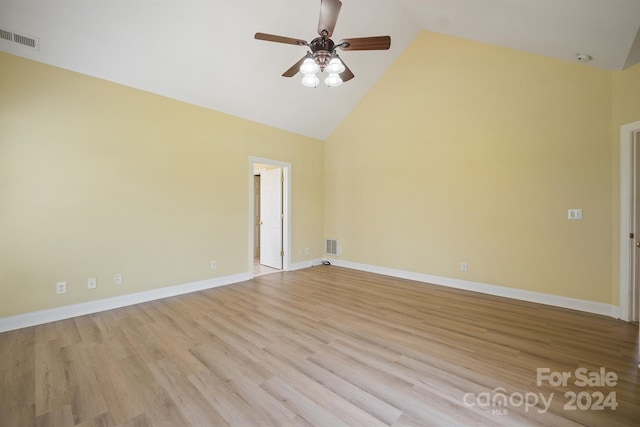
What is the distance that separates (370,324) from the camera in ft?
9.63

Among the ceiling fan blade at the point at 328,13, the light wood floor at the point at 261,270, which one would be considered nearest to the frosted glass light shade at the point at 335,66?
the ceiling fan blade at the point at 328,13

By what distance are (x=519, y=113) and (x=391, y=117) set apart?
6.83ft

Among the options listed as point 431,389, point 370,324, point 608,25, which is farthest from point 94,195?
point 608,25

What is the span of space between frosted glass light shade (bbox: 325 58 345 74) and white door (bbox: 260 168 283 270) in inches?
124

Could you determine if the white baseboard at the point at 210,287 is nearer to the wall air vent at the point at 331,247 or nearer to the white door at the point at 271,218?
the white door at the point at 271,218

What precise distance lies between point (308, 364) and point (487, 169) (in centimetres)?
384

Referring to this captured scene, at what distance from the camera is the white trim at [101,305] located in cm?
280

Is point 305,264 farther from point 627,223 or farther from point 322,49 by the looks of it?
point 627,223

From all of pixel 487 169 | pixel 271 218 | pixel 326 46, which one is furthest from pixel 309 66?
pixel 271 218

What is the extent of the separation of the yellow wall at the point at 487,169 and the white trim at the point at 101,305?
3150 millimetres

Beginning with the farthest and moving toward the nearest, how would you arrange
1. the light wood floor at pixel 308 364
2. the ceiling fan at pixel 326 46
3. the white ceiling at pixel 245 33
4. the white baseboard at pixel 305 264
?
the white baseboard at pixel 305 264
the white ceiling at pixel 245 33
the ceiling fan at pixel 326 46
the light wood floor at pixel 308 364

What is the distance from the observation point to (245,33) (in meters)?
3.39

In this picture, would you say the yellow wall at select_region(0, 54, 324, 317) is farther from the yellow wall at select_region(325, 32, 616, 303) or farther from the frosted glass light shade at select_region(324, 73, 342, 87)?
the yellow wall at select_region(325, 32, 616, 303)

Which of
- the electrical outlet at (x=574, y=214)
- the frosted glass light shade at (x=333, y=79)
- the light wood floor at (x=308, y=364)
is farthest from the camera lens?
the electrical outlet at (x=574, y=214)
